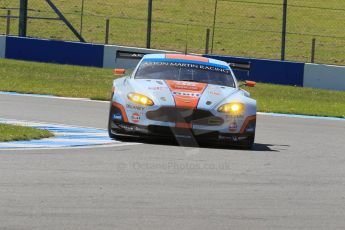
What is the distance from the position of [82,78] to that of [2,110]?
794 cm

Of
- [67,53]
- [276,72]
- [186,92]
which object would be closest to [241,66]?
[186,92]

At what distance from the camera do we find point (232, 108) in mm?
13227

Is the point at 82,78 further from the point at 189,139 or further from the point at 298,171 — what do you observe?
the point at 298,171

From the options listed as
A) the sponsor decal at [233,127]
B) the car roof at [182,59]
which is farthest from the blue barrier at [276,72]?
the sponsor decal at [233,127]

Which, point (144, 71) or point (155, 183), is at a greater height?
point (144, 71)

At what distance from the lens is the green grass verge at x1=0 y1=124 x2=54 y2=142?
12887 mm

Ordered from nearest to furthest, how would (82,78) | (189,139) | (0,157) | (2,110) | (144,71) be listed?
(0,157) < (189,139) < (144,71) < (2,110) < (82,78)

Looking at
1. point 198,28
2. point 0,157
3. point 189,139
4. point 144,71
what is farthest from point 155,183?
point 198,28

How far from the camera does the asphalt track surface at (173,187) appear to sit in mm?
8109

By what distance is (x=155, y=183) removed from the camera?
32.4 feet

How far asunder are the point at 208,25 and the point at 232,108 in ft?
78.8

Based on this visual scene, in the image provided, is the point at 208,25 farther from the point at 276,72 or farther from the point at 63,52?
the point at 276,72

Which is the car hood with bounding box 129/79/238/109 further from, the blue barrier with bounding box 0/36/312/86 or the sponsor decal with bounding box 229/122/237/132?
the blue barrier with bounding box 0/36/312/86

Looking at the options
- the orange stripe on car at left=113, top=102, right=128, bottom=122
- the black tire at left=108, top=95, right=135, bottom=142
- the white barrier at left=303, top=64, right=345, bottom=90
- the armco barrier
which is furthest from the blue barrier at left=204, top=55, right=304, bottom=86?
the orange stripe on car at left=113, top=102, right=128, bottom=122
